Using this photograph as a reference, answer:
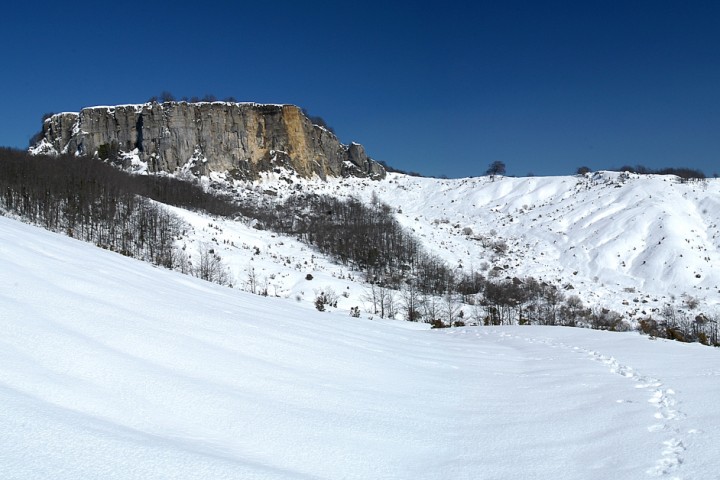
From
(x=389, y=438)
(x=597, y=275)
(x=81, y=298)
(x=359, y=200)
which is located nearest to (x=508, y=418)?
(x=389, y=438)

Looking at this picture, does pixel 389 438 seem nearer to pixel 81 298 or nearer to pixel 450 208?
→ pixel 81 298

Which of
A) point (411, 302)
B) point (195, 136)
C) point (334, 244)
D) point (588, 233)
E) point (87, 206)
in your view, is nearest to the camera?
point (411, 302)

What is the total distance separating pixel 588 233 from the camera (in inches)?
1758

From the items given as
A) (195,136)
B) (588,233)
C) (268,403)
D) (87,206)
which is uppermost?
(195,136)

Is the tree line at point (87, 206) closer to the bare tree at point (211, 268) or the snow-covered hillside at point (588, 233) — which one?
the bare tree at point (211, 268)

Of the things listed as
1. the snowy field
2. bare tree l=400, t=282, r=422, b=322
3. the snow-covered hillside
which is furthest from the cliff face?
the snowy field

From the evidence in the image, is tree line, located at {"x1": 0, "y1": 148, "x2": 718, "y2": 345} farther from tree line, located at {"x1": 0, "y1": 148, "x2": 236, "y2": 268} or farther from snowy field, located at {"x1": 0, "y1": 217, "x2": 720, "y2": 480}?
snowy field, located at {"x1": 0, "y1": 217, "x2": 720, "y2": 480}

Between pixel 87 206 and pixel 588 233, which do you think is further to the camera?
pixel 588 233

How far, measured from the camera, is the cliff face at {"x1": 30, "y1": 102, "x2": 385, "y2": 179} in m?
72.5

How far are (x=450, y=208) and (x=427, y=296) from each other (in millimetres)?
29594

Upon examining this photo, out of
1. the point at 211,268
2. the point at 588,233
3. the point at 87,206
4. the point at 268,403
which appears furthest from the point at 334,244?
the point at 268,403

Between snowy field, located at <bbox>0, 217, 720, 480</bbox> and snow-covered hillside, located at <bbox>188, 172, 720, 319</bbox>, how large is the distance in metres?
26.3

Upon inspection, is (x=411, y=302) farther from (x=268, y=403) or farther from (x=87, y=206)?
(x=87, y=206)

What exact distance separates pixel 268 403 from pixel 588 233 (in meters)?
47.3
